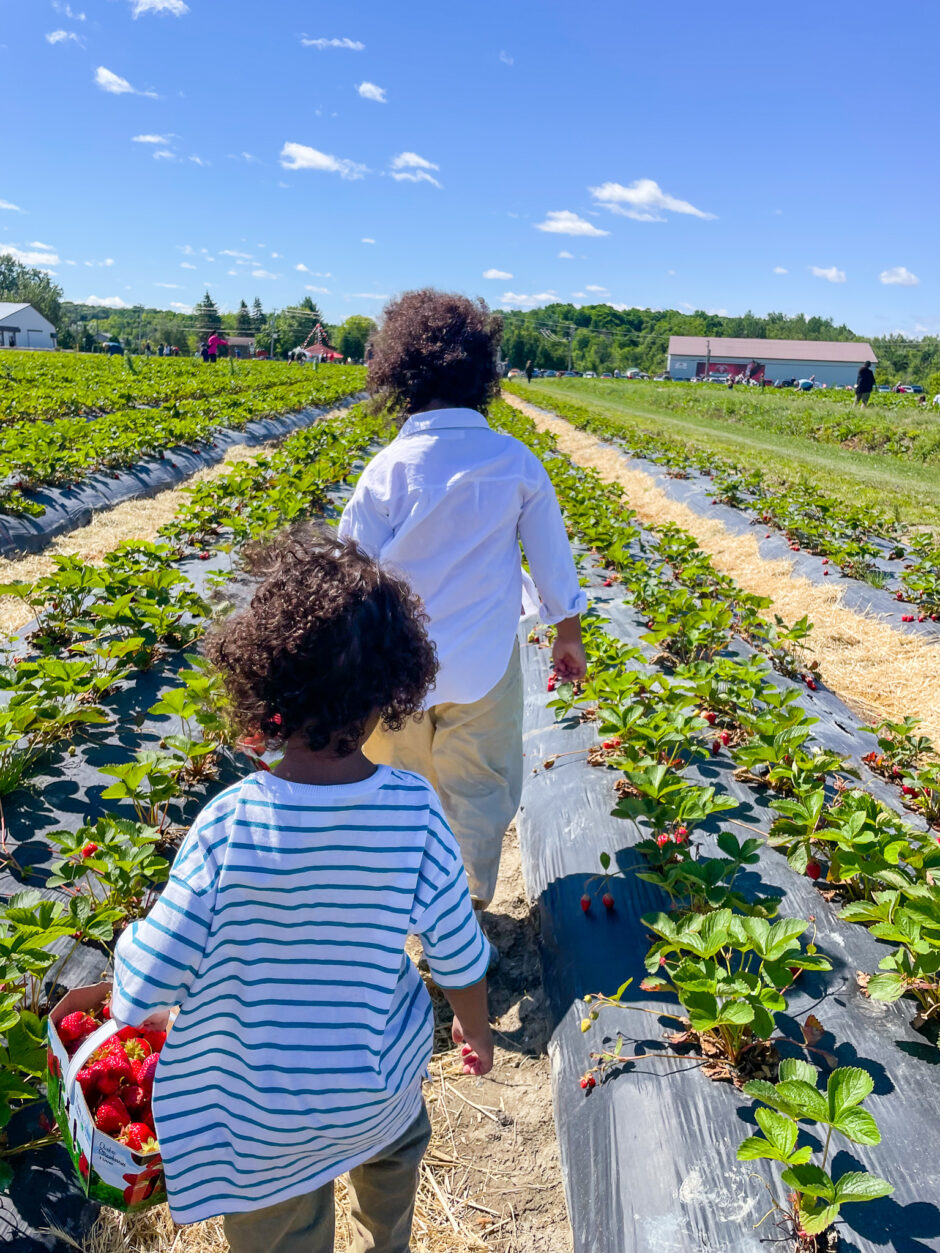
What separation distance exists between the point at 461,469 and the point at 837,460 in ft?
54.1

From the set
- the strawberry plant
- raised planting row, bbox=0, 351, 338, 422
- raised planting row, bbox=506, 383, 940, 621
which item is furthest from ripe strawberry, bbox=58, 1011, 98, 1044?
raised planting row, bbox=0, 351, 338, 422

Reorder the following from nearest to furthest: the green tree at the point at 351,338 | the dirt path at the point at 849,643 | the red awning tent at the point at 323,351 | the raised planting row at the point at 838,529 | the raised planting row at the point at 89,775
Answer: the raised planting row at the point at 89,775 → the dirt path at the point at 849,643 → the raised planting row at the point at 838,529 → the red awning tent at the point at 323,351 → the green tree at the point at 351,338

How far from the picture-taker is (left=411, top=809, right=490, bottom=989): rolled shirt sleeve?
1318mm

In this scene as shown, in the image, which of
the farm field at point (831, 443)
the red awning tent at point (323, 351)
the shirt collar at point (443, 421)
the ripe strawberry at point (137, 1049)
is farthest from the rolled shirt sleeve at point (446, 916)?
the red awning tent at point (323, 351)

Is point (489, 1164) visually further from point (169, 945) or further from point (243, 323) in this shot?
point (243, 323)

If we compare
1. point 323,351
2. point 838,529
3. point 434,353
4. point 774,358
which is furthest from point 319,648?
point 774,358

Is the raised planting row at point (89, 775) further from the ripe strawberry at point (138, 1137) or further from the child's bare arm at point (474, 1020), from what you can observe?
the child's bare arm at point (474, 1020)

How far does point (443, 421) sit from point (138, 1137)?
1.77 meters

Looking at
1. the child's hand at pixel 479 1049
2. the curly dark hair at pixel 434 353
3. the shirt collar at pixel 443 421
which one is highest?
the curly dark hair at pixel 434 353

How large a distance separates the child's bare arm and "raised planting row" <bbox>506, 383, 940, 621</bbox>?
5683mm

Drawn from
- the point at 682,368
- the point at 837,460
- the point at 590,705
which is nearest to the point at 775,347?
the point at 682,368

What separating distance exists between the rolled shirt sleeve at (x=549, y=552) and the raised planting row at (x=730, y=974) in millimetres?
625

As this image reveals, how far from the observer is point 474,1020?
1483mm

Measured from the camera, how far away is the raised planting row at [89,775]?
1882 mm
